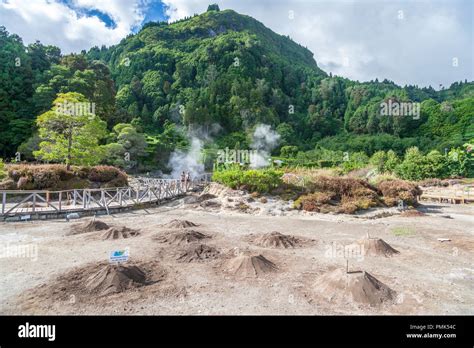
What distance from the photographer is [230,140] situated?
2280 inches

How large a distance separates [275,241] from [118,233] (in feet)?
19.0

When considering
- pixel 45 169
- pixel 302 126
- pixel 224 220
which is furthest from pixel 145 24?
pixel 224 220

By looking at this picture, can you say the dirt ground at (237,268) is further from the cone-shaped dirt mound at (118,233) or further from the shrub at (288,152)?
the shrub at (288,152)

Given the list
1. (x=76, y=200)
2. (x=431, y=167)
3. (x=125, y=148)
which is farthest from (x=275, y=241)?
(x=125, y=148)

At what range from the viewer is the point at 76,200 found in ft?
56.7

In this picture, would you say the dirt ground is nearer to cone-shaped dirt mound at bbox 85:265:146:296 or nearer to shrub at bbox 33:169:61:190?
cone-shaped dirt mound at bbox 85:265:146:296

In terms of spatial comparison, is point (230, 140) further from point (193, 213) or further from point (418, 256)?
point (418, 256)

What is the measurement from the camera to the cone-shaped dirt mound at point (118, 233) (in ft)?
34.2

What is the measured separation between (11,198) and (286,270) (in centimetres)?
1852

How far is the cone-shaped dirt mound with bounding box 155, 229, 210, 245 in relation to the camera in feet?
32.1

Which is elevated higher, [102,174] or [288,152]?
[288,152]

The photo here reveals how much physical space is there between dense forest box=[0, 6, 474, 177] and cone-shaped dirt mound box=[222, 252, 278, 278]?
18.9 meters

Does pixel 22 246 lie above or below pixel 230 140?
below

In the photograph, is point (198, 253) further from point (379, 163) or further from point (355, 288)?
point (379, 163)
